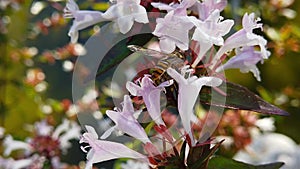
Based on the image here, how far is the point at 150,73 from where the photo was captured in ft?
1.83

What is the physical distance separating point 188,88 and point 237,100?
96 millimetres

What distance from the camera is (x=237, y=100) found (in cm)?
59

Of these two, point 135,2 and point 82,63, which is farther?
point 82,63

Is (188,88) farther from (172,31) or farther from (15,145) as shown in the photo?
(15,145)

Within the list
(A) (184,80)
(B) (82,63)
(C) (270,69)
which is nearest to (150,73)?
(A) (184,80)

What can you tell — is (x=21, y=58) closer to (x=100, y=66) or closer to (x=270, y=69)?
(x=270, y=69)

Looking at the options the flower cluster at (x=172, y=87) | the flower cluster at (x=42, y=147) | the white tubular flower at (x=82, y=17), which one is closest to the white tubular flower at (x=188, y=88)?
the flower cluster at (x=172, y=87)

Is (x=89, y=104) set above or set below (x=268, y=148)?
above

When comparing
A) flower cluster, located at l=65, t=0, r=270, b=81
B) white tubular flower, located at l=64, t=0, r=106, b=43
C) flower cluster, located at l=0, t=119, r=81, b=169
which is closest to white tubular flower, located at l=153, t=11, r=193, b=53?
flower cluster, located at l=65, t=0, r=270, b=81

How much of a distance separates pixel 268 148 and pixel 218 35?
2.00 ft

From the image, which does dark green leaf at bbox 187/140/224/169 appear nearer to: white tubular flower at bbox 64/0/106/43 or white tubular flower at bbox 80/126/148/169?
white tubular flower at bbox 80/126/148/169

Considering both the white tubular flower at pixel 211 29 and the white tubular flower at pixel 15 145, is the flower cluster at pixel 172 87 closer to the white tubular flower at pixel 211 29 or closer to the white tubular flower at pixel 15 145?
the white tubular flower at pixel 211 29

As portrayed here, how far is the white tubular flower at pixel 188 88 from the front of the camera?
1.64ft

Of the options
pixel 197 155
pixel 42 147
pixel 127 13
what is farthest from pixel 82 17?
pixel 42 147
